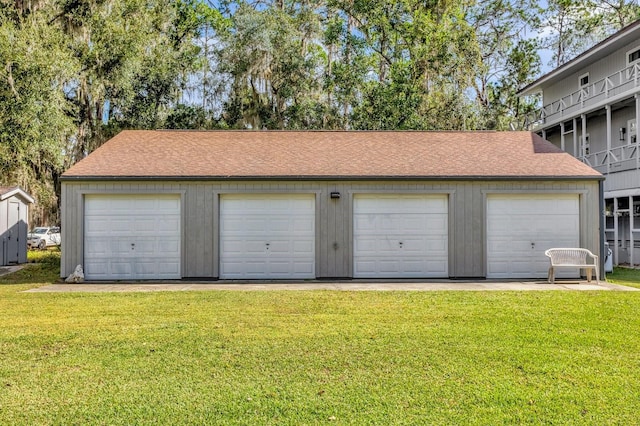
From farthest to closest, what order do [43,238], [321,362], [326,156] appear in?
[43,238] < [326,156] < [321,362]

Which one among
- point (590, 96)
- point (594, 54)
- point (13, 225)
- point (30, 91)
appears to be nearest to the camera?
point (13, 225)

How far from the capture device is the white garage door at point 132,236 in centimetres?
1114

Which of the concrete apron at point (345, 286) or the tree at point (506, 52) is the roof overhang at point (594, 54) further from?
the concrete apron at point (345, 286)

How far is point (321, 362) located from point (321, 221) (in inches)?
259

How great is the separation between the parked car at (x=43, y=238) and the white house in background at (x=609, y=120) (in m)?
23.6

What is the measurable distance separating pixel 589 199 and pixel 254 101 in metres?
15.8

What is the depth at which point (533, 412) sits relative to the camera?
144 inches

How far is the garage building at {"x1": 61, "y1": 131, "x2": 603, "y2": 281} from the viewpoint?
A: 11141 mm

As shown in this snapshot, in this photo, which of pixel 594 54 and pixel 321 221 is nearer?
pixel 321 221

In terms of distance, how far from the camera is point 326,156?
12.3m

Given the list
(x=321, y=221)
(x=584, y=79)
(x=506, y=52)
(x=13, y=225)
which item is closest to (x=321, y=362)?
(x=321, y=221)

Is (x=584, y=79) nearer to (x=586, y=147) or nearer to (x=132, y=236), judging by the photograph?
(x=586, y=147)

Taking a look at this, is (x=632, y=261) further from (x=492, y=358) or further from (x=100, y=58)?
(x=100, y=58)

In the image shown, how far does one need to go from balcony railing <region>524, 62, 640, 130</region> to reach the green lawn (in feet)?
37.9
